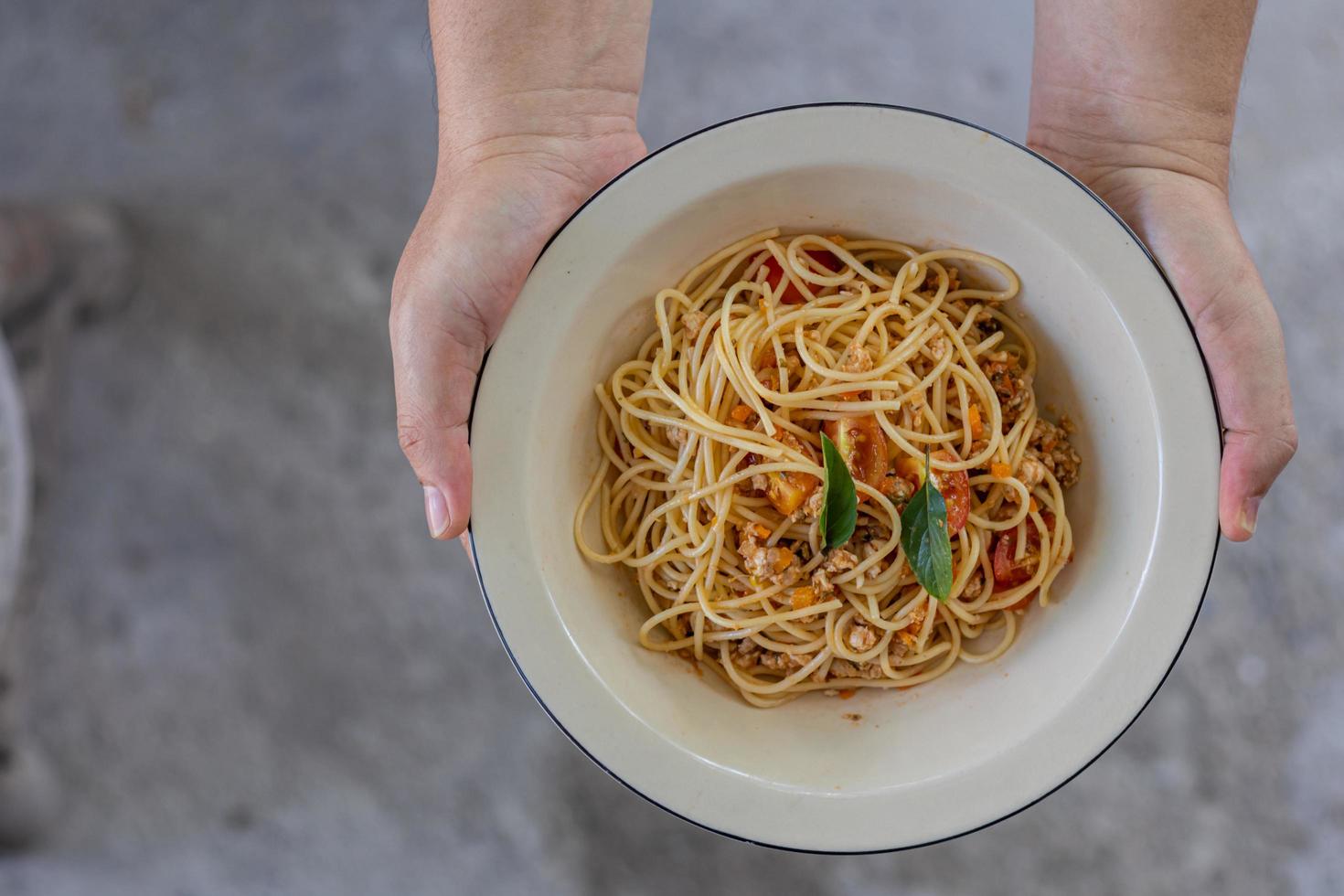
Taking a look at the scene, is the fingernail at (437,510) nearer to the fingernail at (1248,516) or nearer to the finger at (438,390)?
the finger at (438,390)

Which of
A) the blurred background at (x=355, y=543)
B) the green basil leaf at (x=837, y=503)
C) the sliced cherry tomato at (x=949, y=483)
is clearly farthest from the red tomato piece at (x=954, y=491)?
the blurred background at (x=355, y=543)

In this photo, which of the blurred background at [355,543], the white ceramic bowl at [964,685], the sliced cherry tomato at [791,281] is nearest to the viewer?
the white ceramic bowl at [964,685]

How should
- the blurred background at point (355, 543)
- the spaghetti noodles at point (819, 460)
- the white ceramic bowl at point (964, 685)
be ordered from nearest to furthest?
1. the white ceramic bowl at point (964, 685)
2. the spaghetti noodles at point (819, 460)
3. the blurred background at point (355, 543)

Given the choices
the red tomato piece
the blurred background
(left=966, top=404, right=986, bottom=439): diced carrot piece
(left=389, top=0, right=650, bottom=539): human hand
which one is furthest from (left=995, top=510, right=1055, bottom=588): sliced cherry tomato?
the blurred background

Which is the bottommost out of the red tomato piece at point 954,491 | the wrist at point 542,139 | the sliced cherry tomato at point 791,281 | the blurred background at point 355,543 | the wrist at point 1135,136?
the blurred background at point 355,543

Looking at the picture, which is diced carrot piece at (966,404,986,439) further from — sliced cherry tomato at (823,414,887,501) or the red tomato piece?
sliced cherry tomato at (823,414,887,501)

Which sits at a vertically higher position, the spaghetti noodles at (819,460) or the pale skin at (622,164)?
the pale skin at (622,164)
